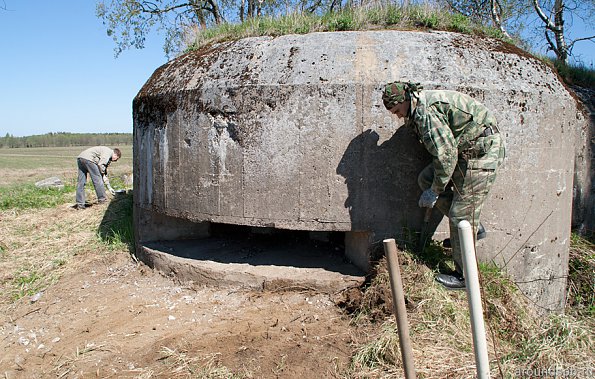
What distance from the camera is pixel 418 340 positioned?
3.12 m

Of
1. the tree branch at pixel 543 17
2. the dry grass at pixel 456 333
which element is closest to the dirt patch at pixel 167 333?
the dry grass at pixel 456 333

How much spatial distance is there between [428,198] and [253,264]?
180 cm

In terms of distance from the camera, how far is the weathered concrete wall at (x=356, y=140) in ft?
12.6

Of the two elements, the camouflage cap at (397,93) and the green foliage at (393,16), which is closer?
the camouflage cap at (397,93)

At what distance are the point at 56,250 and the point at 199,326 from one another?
10.9ft

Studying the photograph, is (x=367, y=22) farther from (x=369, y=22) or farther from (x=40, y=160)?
(x=40, y=160)

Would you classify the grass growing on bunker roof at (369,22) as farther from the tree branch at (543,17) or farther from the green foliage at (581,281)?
the tree branch at (543,17)

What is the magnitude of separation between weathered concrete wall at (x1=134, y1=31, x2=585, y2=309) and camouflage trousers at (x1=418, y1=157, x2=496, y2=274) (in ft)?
0.98

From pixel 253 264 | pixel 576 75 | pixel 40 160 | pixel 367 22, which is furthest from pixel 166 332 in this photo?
pixel 40 160

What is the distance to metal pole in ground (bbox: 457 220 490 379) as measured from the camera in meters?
1.67

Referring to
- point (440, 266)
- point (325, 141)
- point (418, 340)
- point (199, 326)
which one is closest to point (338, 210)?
point (325, 141)

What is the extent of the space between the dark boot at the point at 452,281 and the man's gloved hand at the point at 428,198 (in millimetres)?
581

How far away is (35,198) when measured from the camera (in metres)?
9.09

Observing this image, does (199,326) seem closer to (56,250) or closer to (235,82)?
(235,82)
